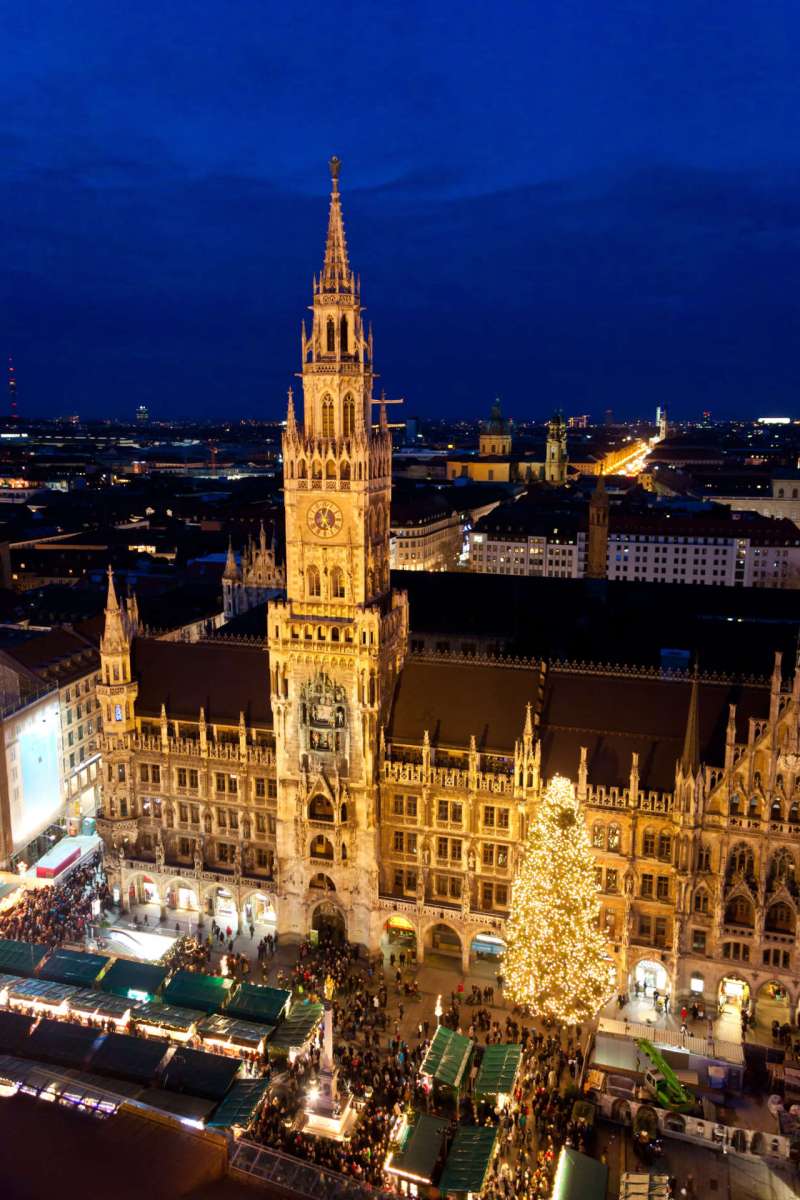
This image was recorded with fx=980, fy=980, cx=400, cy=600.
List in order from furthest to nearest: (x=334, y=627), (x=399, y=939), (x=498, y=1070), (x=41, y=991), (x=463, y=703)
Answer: (x=399, y=939), (x=463, y=703), (x=334, y=627), (x=41, y=991), (x=498, y=1070)

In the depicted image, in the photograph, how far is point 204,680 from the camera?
72.3 m

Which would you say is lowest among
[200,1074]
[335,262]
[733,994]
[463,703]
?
[733,994]

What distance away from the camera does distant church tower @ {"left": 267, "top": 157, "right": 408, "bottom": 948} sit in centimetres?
6284

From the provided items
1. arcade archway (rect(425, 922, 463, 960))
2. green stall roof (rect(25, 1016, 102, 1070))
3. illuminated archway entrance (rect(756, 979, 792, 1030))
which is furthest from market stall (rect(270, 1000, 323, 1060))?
illuminated archway entrance (rect(756, 979, 792, 1030))

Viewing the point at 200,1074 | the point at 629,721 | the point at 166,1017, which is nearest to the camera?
the point at 200,1074

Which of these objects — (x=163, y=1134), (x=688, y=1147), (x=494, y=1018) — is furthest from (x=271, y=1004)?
(x=688, y=1147)

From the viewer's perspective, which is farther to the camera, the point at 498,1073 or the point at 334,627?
the point at 334,627

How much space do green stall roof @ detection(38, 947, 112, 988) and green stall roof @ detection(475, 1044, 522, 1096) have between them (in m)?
23.5

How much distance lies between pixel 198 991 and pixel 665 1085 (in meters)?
26.2

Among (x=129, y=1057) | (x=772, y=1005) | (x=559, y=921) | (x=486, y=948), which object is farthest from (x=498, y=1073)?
(x=772, y=1005)

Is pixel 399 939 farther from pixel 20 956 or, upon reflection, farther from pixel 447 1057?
pixel 20 956

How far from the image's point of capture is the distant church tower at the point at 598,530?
4887 inches

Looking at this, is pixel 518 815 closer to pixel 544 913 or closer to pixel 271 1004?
pixel 544 913

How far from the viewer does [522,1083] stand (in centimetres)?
5119
